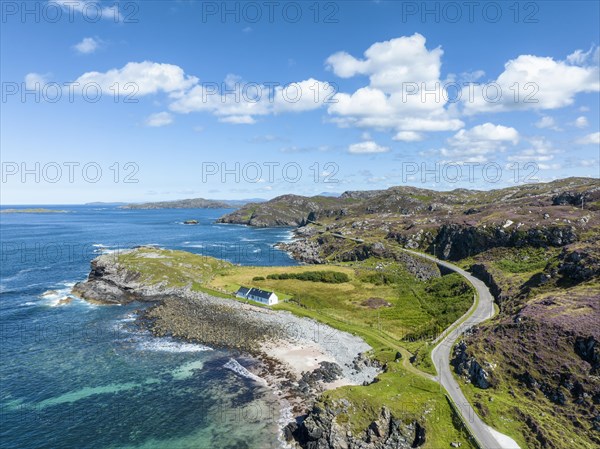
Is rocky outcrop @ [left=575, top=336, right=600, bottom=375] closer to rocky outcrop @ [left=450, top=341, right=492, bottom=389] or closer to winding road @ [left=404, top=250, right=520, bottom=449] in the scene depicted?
rocky outcrop @ [left=450, top=341, right=492, bottom=389]

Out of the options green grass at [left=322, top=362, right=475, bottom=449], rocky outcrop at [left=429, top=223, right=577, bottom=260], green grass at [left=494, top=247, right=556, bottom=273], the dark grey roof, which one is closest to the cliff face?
the dark grey roof

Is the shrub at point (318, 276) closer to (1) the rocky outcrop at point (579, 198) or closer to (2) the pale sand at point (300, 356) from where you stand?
(2) the pale sand at point (300, 356)

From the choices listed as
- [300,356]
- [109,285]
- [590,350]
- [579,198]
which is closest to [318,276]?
[300,356]

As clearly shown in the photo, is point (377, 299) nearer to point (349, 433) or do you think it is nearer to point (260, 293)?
point (260, 293)

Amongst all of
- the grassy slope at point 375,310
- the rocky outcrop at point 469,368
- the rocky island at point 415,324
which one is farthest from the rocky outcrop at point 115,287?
the rocky outcrop at point 469,368

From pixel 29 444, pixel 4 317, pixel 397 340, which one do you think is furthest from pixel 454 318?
pixel 4 317
